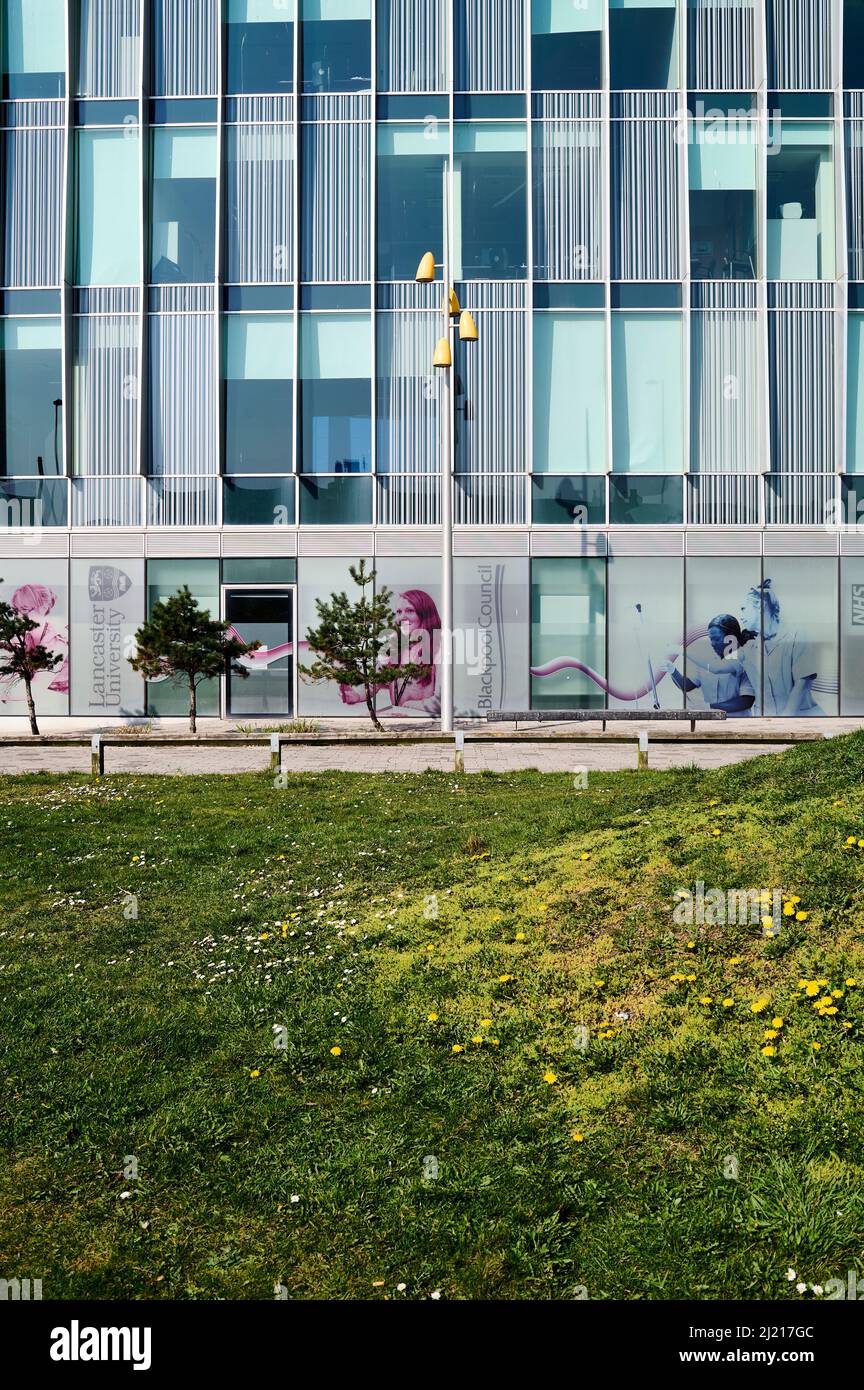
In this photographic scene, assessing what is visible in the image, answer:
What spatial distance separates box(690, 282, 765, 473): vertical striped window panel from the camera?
84.5 ft

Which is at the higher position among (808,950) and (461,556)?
(461,556)

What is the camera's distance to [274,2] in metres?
25.9

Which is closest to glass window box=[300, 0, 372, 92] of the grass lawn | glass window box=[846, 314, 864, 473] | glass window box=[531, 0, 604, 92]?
glass window box=[531, 0, 604, 92]

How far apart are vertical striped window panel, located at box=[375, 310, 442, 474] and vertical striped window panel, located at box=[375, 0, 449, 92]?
539 cm

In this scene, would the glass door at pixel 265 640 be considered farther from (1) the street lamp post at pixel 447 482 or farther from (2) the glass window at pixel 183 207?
(2) the glass window at pixel 183 207

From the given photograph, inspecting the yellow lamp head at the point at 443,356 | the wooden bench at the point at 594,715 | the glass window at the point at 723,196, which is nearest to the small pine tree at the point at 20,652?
the wooden bench at the point at 594,715

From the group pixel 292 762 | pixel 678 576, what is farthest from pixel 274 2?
pixel 292 762

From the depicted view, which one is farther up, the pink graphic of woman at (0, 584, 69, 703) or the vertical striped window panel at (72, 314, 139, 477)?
the vertical striped window panel at (72, 314, 139, 477)

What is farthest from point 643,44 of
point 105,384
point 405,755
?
point 405,755

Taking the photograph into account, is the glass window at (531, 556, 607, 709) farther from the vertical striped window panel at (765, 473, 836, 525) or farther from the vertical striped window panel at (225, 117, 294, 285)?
the vertical striped window panel at (225, 117, 294, 285)

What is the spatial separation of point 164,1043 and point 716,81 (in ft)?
88.3

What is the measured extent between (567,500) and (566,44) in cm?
1072
